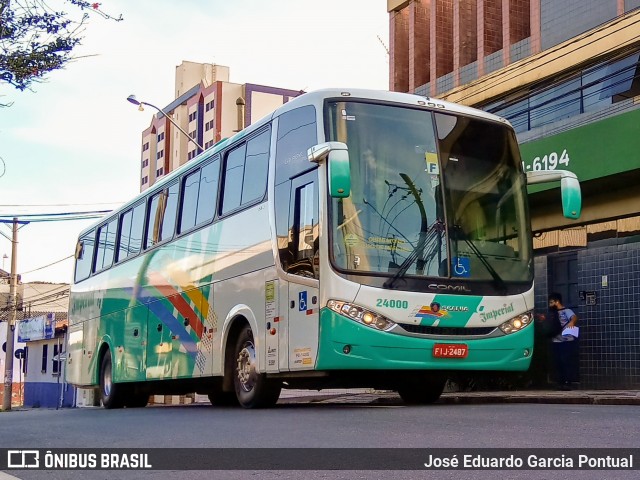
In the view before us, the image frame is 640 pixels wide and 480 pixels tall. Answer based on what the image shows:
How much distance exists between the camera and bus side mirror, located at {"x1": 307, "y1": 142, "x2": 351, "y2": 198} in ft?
33.6

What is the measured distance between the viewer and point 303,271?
11156mm

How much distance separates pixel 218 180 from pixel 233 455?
766 centimetres

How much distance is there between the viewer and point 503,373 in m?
A: 11.8

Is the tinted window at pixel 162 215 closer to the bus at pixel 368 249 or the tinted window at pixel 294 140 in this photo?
the bus at pixel 368 249

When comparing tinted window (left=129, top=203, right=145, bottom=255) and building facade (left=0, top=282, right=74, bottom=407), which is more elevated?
tinted window (left=129, top=203, right=145, bottom=255)

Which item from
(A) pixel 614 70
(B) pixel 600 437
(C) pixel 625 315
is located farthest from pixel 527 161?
(B) pixel 600 437

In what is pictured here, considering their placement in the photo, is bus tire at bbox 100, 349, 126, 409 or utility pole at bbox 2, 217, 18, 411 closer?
bus tire at bbox 100, 349, 126, 409

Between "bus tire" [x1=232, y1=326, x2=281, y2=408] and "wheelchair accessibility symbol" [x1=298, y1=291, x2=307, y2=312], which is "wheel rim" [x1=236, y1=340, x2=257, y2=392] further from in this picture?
"wheelchair accessibility symbol" [x1=298, y1=291, x2=307, y2=312]

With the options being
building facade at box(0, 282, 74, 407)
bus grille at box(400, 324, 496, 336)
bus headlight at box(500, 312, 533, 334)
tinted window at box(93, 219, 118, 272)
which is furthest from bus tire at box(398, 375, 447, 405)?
building facade at box(0, 282, 74, 407)

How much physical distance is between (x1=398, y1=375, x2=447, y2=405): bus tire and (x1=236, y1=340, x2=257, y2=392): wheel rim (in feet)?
6.77

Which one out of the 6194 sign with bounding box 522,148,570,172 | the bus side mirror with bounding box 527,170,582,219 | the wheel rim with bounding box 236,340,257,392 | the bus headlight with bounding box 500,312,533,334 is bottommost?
the wheel rim with bounding box 236,340,257,392

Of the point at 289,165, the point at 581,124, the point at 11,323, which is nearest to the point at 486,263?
the point at 289,165

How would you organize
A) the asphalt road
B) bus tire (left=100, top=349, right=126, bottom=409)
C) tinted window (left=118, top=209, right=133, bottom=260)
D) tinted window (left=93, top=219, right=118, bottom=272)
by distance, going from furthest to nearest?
tinted window (left=93, top=219, right=118, bottom=272) < bus tire (left=100, top=349, right=126, bottom=409) < tinted window (left=118, top=209, right=133, bottom=260) < the asphalt road

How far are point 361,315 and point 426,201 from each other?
5.45 feet
